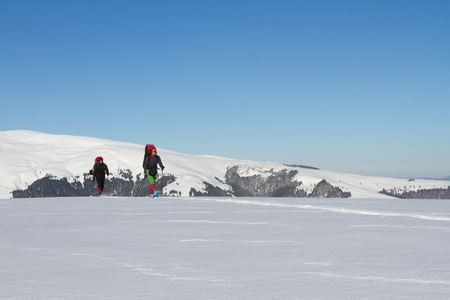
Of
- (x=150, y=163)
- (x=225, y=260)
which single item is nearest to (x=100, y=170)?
(x=150, y=163)

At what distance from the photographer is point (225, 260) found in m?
6.58

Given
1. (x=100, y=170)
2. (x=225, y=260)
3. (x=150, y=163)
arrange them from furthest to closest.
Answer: (x=100, y=170), (x=150, y=163), (x=225, y=260)

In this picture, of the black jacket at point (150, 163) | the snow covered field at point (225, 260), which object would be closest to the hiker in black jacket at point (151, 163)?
the black jacket at point (150, 163)

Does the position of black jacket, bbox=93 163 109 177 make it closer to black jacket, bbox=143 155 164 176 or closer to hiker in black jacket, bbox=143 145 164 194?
hiker in black jacket, bbox=143 145 164 194

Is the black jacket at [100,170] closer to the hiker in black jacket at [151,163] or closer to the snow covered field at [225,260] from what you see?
the hiker in black jacket at [151,163]

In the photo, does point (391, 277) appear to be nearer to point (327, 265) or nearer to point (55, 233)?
point (327, 265)

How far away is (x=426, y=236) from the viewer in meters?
8.84

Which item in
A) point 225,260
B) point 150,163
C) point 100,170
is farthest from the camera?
point 100,170

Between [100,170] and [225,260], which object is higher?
[100,170]

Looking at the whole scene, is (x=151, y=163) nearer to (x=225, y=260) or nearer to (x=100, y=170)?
(x=100, y=170)

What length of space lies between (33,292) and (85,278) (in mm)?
718

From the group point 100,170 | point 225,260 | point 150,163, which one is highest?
point 150,163

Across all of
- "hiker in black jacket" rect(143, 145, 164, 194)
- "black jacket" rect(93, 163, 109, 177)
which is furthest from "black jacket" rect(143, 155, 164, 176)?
"black jacket" rect(93, 163, 109, 177)

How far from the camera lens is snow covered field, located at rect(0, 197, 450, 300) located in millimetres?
4953
